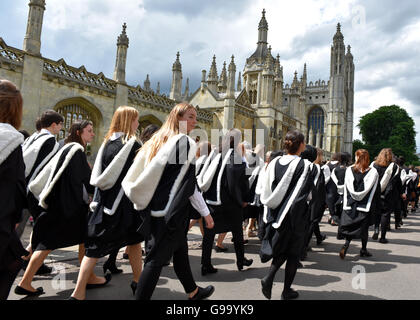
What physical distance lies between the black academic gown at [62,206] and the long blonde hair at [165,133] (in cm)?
96

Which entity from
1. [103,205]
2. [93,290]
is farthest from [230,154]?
[93,290]

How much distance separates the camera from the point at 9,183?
210 centimetres

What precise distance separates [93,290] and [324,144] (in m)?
67.7

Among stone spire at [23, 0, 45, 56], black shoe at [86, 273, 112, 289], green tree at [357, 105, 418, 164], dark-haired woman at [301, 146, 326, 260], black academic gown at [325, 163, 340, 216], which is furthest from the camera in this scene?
green tree at [357, 105, 418, 164]

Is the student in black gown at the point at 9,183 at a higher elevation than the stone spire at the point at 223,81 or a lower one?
lower

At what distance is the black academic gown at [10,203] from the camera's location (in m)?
2.06

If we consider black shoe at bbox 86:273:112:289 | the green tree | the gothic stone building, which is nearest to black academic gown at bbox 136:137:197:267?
black shoe at bbox 86:273:112:289

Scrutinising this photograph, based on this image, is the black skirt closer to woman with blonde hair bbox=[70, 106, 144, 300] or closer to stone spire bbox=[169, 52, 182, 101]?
woman with blonde hair bbox=[70, 106, 144, 300]

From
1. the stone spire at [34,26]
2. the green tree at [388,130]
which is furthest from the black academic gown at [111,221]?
the green tree at [388,130]

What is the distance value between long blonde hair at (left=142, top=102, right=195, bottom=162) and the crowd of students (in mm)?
10

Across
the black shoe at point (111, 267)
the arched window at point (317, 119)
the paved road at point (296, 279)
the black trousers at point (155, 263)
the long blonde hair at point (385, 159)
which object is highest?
the arched window at point (317, 119)

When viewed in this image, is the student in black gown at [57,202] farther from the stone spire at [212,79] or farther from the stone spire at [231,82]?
the stone spire at [212,79]

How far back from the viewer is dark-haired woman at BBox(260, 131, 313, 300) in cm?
348

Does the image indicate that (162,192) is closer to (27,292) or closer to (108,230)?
(108,230)
